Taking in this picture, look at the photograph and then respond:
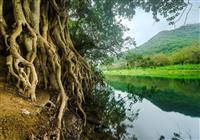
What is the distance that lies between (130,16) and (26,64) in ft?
25.3

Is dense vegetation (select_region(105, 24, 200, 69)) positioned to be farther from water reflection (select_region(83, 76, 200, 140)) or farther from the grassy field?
the grassy field

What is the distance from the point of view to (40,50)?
7.57m

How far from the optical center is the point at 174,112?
18.3 meters

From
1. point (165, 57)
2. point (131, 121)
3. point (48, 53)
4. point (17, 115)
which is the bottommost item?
point (131, 121)

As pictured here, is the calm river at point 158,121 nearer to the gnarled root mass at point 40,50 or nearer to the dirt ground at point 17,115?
the gnarled root mass at point 40,50

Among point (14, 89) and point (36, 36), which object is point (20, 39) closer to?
point (36, 36)

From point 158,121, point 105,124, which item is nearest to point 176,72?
point 158,121

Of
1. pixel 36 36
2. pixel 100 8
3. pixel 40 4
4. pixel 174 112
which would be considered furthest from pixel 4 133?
pixel 174 112

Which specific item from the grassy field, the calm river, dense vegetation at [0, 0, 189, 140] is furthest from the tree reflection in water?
the grassy field

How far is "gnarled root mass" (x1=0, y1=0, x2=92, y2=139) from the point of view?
6.46 meters

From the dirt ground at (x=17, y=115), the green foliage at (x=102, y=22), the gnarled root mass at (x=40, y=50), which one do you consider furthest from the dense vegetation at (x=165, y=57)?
the dirt ground at (x=17, y=115)

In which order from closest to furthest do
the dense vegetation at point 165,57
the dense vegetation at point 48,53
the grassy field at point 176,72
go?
the dense vegetation at point 48,53, the dense vegetation at point 165,57, the grassy field at point 176,72

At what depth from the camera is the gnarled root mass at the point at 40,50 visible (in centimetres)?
646

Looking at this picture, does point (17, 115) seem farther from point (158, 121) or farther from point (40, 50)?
point (158, 121)
